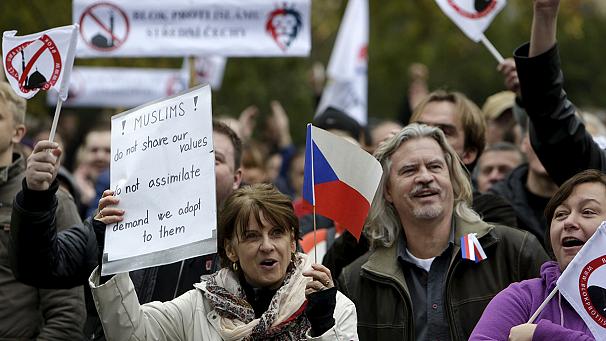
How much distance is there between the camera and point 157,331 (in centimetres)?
487

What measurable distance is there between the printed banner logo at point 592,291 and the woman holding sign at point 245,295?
0.88 m

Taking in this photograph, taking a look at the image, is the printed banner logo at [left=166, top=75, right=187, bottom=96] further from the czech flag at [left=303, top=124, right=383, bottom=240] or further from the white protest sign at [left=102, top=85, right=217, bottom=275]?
the czech flag at [left=303, top=124, right=383, bottom=240]

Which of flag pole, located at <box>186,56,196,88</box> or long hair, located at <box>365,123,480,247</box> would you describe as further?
flag pole, located at <box>186,56,196,88</box>

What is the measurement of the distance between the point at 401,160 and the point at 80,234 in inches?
57.6

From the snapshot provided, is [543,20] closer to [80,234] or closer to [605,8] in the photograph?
[80,234]

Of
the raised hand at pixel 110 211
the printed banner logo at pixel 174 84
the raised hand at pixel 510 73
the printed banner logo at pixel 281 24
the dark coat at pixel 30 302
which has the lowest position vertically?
the dark coat at pixel 30 302

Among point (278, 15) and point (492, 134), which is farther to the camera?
point (492, 134)

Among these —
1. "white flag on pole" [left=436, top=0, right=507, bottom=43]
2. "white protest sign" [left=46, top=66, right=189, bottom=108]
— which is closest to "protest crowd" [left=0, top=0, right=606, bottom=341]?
"white flag on pole" [left=436, top=0, right=507, bottom=43]

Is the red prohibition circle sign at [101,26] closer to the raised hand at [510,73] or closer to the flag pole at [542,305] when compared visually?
the raised hand at [510,73]

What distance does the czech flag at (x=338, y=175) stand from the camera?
4.96 m

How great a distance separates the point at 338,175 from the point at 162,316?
0.89 m

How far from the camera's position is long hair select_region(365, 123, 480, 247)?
5.53 meters

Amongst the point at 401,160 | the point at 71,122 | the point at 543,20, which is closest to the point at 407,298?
the point at 401,160

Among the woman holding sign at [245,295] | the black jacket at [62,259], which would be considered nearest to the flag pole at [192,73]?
the black jacket at [62,259]
